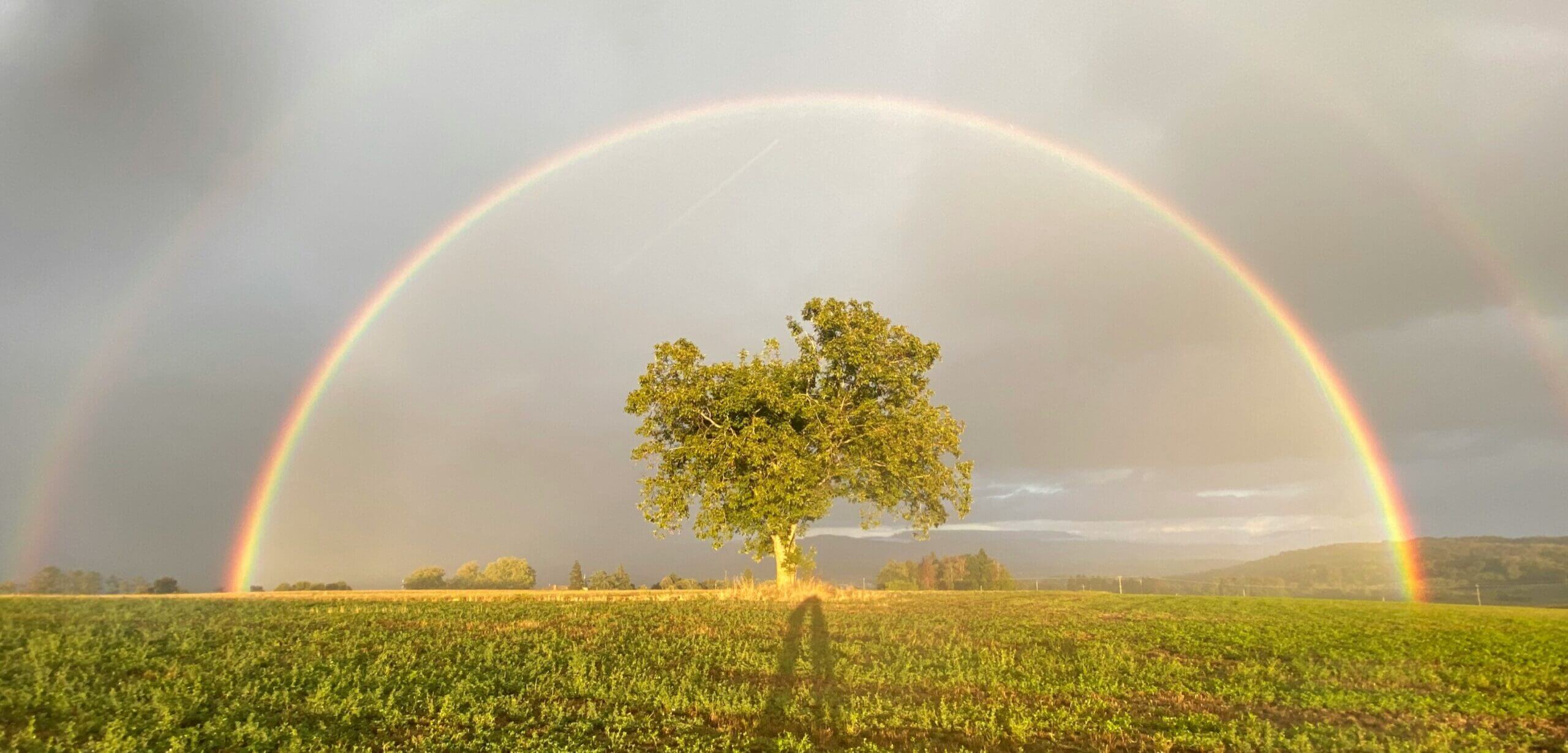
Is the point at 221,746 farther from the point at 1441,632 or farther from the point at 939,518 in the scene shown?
the point at 939,518

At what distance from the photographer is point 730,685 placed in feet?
41.6

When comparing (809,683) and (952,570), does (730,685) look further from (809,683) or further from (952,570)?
(952,570)

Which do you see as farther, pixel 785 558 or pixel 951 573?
pixel 951 573

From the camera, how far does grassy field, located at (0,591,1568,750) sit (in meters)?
9.40

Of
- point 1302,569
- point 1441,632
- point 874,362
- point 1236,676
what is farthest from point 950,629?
point 1302,569

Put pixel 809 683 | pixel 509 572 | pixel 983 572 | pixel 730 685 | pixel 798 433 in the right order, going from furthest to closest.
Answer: pixel 983 572 < pixel 509 572 < pixel 798 433 < pixel 809 683 < pixel 730 685

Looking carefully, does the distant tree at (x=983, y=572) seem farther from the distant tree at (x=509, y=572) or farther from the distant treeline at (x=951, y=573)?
the distant tree at (x=509, y=572)

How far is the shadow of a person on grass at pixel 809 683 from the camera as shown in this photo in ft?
34.1

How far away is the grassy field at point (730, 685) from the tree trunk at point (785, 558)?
16.0 metres

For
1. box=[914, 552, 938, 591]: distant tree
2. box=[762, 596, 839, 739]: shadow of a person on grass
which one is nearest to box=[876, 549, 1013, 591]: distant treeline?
box=[914, 552, 938, 591]: distant tree

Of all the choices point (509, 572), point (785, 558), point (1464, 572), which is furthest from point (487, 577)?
point (1464, 572)

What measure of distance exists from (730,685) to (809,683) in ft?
4.61

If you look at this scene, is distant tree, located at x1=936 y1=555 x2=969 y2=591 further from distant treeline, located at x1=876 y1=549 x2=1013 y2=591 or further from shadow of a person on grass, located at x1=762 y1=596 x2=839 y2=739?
shadow of a person on grass, located at x1=762 y1=596 x2=839 y2=739

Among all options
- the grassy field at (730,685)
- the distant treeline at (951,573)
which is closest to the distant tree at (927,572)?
the distant treeline at (951,573)
